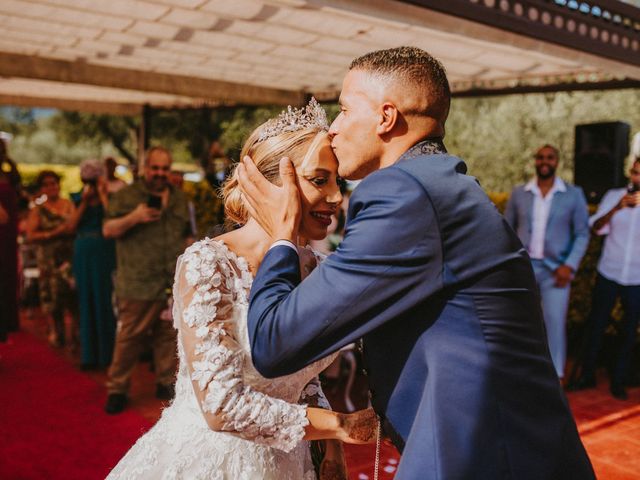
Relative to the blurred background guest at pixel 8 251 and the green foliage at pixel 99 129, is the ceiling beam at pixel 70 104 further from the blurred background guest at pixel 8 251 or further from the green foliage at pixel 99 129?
the green foliage at pixel 99 129

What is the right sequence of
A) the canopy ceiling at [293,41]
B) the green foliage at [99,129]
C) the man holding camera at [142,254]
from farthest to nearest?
the green foliage at [99,129] → the canopy ceiling at [293,41] → the man holding camera at [142,254]

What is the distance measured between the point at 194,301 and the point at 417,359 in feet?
2.43

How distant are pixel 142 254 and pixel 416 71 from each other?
4264 mm

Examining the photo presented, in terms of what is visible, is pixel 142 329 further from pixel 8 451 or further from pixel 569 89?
pixel 569 89

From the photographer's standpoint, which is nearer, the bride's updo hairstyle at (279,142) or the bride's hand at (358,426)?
the bride's hand at (358,426)

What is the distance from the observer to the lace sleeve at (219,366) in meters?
1.64

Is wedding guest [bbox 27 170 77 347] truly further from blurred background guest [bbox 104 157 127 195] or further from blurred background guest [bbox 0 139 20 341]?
blurred background guest [bbox 0 139 20 341]

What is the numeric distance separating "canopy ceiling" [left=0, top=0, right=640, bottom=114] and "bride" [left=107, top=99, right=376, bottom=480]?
2.64m

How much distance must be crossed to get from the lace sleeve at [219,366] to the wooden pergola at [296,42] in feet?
9.79

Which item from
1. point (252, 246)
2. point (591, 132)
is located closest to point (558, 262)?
point (591, 132)

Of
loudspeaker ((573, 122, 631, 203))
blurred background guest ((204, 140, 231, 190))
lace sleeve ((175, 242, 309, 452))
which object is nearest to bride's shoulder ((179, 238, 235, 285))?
lace sleeve ((175, 242, 309, 452))

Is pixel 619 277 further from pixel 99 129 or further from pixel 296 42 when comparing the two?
pixel 99 129

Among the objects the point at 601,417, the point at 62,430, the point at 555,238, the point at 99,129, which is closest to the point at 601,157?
the point at 555,238

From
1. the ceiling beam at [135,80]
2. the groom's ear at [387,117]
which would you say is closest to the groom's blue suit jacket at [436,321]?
the groom's ear at [387,117]
